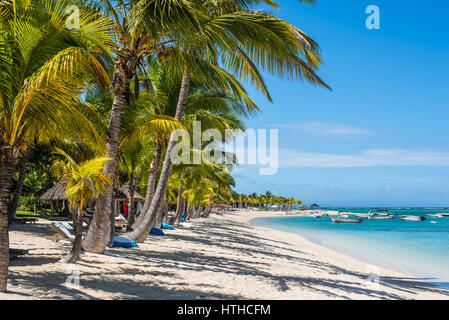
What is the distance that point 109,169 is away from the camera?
8.28m

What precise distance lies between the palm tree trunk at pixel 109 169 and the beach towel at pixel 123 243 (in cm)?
152

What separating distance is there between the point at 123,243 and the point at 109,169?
9.54 ft

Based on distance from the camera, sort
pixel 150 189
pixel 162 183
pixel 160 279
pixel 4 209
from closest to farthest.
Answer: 1. pixel 4 209
2. pixel 160 279
3. pixel 162 183
4. pixel 150 189

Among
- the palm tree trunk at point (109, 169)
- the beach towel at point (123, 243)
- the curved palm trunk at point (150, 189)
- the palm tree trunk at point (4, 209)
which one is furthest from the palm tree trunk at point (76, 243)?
the curved palm trunk at point (150, 189)

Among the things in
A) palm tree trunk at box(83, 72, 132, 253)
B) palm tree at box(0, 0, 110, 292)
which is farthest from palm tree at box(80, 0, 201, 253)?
palm tree at box(0, 0, 110, 292)

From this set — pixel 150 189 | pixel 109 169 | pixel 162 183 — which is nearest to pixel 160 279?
pixel 109 169

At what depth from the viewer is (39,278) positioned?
580 cm

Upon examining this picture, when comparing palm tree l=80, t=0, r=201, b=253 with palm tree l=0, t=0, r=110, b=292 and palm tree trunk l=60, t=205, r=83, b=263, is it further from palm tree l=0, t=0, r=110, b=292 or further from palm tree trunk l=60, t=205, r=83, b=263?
palm tree l=0, t=0, r=110, b=292

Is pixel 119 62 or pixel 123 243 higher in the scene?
pixel 119 62

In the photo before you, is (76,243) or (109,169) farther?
(109,169)

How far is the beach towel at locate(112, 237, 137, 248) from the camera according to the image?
397 inches

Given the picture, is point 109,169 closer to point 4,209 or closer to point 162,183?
point 162,183

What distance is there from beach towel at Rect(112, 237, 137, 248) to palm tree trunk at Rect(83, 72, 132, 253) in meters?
1.52
